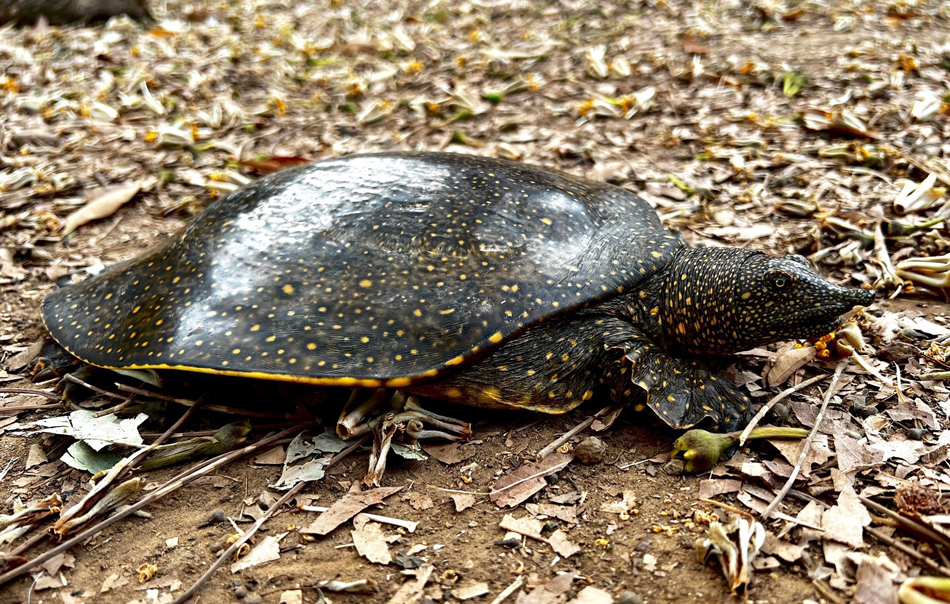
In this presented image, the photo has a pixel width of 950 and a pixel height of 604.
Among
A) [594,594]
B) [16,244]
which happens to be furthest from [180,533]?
[16,244]

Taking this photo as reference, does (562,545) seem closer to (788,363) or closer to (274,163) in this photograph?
(788,363)

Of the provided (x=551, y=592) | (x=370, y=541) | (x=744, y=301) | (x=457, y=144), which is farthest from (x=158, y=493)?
(x=457, y=144)

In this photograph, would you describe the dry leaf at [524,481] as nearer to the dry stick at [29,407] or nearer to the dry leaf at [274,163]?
the dry stick at [29,407]

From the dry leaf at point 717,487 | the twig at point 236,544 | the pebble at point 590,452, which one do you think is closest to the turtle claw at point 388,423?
the twig at point 236,544

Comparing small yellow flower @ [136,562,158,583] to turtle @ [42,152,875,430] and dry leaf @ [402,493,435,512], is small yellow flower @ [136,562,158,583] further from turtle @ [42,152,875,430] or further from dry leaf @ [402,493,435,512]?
dry leaf @ [402,493,435,512]

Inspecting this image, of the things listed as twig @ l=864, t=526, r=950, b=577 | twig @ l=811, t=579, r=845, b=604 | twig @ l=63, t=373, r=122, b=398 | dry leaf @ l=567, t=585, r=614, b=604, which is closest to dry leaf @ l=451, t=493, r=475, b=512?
dry leaf @ l=567, t=585, r=614, b=604
